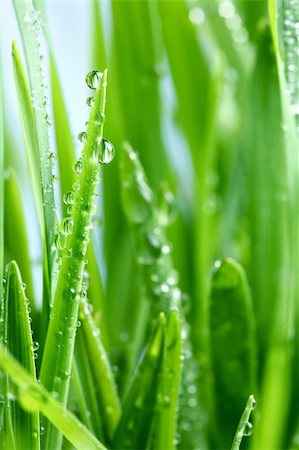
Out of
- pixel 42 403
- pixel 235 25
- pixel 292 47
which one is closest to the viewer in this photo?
pixel 42 403

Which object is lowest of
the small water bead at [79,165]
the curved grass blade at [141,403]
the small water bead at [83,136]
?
the curved grass blade at [141,403]

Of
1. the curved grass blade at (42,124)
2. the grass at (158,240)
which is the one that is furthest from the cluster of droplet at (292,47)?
the curved grass blade at (42,124)

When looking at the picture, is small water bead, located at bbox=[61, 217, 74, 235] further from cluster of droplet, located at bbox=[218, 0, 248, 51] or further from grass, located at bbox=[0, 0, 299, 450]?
cluster of droplet, located at bbox=[218, 0, 248, 51]

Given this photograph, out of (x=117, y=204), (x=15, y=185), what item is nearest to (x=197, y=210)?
(x=117, y=204)

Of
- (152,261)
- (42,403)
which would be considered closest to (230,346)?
(152,261)

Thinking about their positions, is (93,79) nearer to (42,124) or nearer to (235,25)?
(42,124)

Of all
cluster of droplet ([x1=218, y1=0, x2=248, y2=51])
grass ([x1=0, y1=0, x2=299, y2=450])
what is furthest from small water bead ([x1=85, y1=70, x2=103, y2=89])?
cluster of droplet ([x1=218, y1=0, x2=248, y2=51])

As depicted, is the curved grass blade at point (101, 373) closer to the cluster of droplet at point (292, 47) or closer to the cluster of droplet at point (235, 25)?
the cluster of droplet at point (292, 47)

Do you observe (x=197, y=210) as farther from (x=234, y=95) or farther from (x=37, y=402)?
(x=37, y=402)
